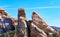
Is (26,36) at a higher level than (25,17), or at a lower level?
lower

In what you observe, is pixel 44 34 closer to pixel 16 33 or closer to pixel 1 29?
pixel 16 33

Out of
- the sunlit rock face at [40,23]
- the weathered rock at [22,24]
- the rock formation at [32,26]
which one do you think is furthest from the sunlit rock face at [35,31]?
the weathered rock at [22,24]

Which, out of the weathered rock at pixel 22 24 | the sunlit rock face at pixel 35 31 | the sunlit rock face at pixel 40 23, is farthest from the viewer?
the sunlit rock face at pixel 40 23

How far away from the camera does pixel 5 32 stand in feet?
287

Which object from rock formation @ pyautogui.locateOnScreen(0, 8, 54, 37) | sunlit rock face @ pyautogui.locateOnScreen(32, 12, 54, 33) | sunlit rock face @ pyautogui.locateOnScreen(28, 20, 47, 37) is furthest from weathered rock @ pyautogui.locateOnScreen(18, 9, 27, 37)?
sunlit rock face @ pyautogui.locateOnScreen(32, 12, 54, 33)

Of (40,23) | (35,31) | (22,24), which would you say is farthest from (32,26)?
(40,23)

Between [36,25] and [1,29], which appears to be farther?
[1,29]

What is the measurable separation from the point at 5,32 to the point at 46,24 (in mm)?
12670

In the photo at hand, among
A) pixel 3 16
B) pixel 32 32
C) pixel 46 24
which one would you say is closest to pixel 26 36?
pixel 32 32

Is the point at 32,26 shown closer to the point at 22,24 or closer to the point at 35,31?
the point at 35,31

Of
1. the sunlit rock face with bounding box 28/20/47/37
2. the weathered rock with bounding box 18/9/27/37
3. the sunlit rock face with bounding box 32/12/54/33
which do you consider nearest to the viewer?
the sunlit rock face with bounding box 28/20/47/37

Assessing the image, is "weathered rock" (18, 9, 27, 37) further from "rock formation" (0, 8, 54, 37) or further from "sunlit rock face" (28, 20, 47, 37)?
"sunlit rock face" (28, 20, 47, 37)

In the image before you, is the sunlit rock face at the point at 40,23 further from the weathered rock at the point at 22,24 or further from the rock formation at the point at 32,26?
the weathered rock at the point at 22,24

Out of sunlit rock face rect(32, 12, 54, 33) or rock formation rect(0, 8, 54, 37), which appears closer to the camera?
rock formation rect(0, 8, 54, 37)
